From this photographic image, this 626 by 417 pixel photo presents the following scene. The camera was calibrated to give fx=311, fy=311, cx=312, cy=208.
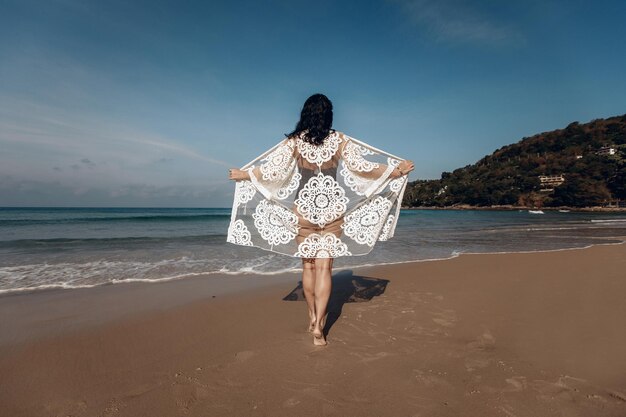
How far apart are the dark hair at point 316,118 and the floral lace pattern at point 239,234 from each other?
1293mm

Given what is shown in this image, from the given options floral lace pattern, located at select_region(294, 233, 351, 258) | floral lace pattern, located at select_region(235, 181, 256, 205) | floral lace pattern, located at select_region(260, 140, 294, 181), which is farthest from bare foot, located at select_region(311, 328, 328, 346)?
floral lace pattern, located at select_region(235, 181, 256, 205)

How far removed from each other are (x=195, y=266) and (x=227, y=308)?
299 cm

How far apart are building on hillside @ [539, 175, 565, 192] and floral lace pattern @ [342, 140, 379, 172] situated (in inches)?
2659

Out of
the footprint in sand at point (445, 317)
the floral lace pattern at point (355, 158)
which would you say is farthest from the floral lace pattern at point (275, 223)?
the footprint in sand at point (445, 317)

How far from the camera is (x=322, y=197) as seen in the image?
3076mm

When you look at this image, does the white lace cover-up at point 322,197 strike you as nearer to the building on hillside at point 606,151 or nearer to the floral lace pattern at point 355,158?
the floral lace pattern at point 355,158

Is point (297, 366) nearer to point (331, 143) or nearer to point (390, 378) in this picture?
point (390, 378)

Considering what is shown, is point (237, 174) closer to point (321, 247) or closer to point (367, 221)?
point (321, 247)

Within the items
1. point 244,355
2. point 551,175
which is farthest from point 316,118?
point 551,175

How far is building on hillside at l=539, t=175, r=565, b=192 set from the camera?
2218 inches

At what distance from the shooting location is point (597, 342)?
2.60 metres

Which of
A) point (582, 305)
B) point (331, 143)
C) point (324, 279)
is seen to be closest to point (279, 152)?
point (331, 143)

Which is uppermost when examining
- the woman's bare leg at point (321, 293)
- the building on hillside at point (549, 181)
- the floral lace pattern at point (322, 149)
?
the building on hillside at point (549, 181)

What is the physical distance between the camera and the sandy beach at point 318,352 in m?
1.86
